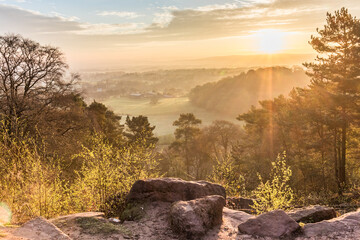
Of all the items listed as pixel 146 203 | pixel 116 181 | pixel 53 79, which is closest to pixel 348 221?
pixel 146 203

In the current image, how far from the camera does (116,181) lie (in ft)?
28.3

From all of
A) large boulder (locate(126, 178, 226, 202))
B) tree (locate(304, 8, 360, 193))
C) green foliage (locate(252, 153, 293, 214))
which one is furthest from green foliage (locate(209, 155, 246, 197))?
tree (locate(304, 8, 360, 193))

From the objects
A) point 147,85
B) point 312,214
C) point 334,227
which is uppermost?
point 147,85

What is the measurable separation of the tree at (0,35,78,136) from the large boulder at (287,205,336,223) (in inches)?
657

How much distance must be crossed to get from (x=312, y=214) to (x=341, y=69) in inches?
584

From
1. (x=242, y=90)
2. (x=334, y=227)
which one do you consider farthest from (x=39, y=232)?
(x=242, y=90)

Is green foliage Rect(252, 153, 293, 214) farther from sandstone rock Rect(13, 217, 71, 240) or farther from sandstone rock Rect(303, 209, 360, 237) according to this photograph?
sandstone rock Rect(13, 217, 71, 240)

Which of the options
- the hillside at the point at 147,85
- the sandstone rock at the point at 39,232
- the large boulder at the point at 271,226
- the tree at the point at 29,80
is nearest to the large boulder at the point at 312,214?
the large boulder at the point at 271,226

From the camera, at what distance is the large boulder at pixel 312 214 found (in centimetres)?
787

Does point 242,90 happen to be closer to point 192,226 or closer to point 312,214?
point 312,214

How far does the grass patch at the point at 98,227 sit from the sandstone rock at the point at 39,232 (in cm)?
77

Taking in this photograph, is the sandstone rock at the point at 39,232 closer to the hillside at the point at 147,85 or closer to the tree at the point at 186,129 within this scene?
the tree at the point at 186,129

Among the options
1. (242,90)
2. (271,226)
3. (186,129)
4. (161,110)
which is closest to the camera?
(271,226)

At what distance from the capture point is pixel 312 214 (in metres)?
7.93
